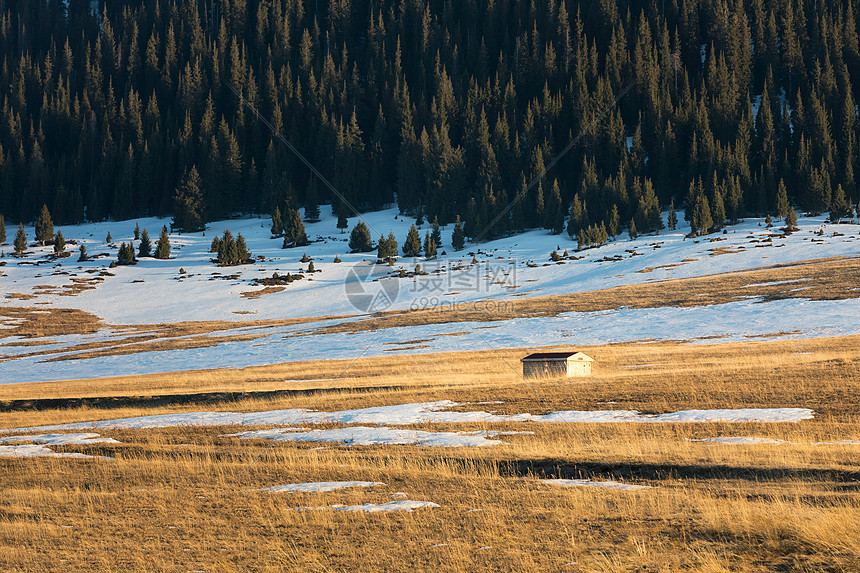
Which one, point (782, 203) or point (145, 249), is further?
point (145, 249)

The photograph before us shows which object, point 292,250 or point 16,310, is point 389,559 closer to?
point 16,310

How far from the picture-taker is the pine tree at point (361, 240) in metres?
102

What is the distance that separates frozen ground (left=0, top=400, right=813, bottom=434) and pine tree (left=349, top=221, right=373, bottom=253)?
75.3 meters

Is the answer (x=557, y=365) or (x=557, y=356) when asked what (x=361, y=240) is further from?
(x=557, y=365)

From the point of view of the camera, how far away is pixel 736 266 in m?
73.5

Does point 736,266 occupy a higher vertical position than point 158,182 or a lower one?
lower

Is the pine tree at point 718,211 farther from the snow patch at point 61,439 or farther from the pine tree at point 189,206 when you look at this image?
the snow patch at point 61,439

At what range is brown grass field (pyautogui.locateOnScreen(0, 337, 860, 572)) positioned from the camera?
11.4 metres

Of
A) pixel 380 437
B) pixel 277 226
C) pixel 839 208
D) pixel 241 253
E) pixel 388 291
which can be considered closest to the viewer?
pixel 380 437

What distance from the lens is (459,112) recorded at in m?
140

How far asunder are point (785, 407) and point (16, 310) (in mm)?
70443

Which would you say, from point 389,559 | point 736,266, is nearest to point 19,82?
point 736,266

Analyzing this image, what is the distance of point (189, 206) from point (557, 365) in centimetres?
10006

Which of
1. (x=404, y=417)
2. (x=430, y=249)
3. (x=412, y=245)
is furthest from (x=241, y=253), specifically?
(x=404, y=417)
